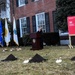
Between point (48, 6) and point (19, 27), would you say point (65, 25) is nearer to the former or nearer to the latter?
point (48, 6)

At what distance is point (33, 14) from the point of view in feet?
94.9

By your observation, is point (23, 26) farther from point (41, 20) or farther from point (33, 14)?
point (41, 20)

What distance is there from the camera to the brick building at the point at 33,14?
2595cm

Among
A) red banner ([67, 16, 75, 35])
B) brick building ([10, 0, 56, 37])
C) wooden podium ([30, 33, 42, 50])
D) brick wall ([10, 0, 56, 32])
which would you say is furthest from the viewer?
brick building ([10, 0, 56, 37])

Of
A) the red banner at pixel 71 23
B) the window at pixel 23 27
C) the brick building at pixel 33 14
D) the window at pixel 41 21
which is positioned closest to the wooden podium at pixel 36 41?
the red banner at pixel 71 23

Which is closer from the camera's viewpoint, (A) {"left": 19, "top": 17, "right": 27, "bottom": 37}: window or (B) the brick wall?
(B) the brick wall

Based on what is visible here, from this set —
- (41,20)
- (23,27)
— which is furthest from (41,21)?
(23,27)

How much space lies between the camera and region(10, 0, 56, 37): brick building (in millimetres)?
25953

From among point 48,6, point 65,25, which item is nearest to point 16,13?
point 48,6

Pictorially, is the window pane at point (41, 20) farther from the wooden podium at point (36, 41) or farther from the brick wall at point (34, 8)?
the wooden podium at point (36, 41)

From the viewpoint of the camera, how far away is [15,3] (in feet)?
107

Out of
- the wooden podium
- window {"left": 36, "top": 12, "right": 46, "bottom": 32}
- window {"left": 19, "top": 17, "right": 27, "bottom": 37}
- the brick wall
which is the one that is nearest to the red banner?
the wooden podium

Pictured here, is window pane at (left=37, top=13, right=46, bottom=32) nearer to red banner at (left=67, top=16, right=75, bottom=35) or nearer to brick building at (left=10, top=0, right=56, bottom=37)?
brick building at (left=10, top=0, right=56, bottom=37)

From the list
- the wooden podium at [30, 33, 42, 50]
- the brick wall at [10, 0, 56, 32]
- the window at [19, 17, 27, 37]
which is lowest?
the wooden podium at [30, 33, 42, 50]
